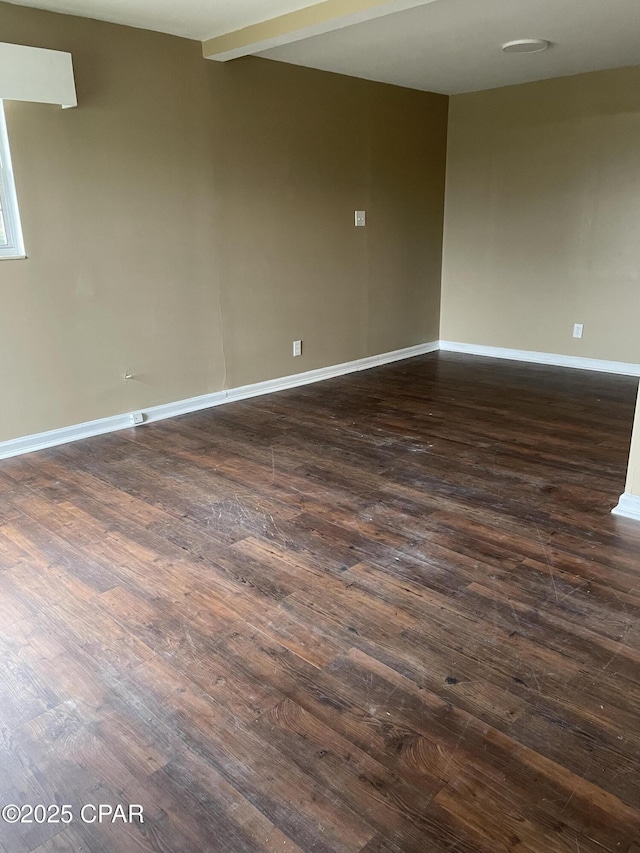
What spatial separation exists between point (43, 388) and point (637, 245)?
15.0ft

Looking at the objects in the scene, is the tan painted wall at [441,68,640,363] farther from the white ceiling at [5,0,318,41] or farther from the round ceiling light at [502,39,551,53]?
the white ceiling at [5,0,318,41]

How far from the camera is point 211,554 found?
2.57 metres

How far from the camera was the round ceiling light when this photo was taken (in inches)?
160

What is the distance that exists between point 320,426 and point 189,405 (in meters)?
1.01

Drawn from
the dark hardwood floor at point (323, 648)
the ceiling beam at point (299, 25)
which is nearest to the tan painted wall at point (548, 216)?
the dark hardwood floor at point (323, 648)

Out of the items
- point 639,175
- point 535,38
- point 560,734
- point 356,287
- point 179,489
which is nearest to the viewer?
point 560,734

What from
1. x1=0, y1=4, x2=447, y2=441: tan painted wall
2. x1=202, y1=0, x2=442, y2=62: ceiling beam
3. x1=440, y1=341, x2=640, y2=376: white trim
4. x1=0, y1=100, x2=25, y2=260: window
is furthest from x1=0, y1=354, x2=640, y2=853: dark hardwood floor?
x1=202, y1=0, x2=442, y2=62: ceiling beam

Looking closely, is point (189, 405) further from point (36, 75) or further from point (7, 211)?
point (36, 75)

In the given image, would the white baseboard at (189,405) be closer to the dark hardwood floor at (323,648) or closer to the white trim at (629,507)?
the dark hardwood floor at (323,648)

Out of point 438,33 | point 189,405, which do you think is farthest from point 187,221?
point 438,33

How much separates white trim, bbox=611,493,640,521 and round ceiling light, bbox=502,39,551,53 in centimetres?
301

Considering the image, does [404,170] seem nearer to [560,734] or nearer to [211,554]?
[211,554]

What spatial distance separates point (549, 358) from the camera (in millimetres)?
5832

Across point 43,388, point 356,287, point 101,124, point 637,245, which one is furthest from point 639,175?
point 43,388
